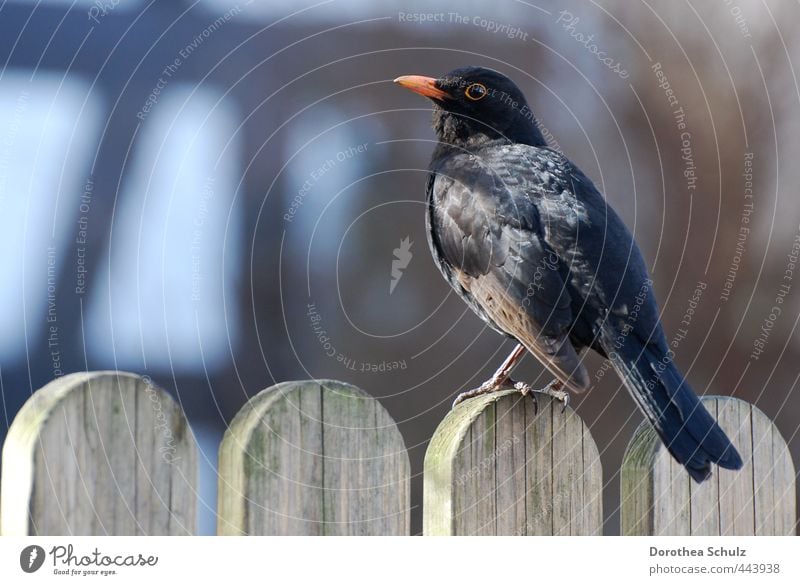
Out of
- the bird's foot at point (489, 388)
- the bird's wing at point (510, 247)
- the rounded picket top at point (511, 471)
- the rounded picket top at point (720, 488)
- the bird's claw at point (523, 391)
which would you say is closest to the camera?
the rounded picket top at point (511, 471)

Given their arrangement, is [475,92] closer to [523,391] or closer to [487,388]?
[487,388]

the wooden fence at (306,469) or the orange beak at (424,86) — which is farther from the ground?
the orange beak at (424,86)

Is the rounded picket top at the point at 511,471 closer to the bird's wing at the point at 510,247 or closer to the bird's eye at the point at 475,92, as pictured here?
the bird's wing at the point at 510,247

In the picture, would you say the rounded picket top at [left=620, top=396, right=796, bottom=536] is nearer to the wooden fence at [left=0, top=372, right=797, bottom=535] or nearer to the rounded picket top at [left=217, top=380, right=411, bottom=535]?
the wooden fence at [left=0, top=372, right=797, bottom=535]

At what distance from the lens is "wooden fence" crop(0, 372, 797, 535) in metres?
2.05

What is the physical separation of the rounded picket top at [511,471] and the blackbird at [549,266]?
0.43m

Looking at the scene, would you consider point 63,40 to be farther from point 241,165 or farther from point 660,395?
point 660,395

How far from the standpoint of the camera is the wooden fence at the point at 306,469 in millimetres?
2047

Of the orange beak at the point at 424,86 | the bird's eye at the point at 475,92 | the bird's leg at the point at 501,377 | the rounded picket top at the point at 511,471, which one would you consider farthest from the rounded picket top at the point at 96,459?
the bird's eye at the point at 475,92

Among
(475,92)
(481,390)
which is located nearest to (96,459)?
(481,390)

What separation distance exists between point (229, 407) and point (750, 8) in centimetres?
295

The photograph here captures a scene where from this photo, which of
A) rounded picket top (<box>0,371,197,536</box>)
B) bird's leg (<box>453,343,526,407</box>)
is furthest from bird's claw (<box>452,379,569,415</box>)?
rounded picket top (<box>0,371,197,536</box>)

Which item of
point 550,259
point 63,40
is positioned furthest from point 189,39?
point 550,259
